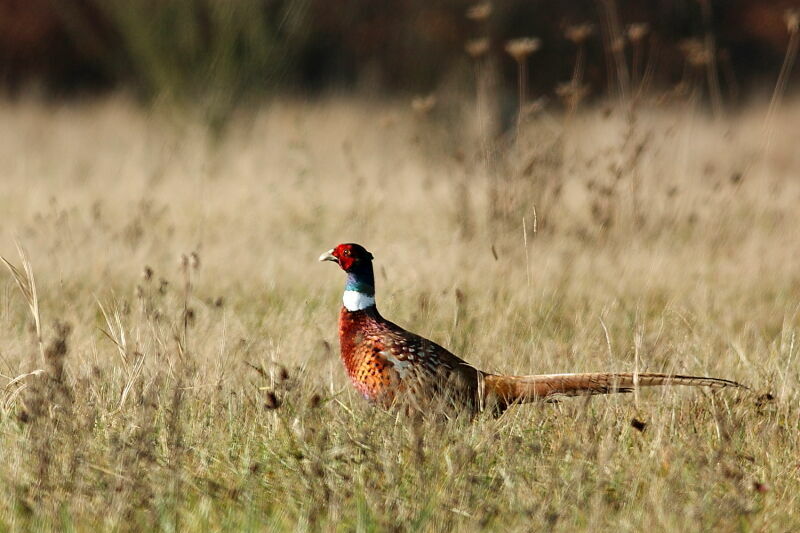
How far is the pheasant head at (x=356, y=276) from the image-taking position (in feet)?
12.0

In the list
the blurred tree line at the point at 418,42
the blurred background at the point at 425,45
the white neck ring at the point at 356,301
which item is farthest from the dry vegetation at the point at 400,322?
the blurred tree line at the point at 418,42

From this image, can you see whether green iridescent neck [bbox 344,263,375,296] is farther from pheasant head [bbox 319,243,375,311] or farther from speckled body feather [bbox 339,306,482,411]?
speckled body feather [bbox 339,306,482,411]

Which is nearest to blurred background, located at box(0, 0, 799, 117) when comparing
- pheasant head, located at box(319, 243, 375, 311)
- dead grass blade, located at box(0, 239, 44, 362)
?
pheasant head, located at box(319, 243, 375, 311)

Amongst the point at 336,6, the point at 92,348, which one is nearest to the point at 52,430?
the point at 92,348

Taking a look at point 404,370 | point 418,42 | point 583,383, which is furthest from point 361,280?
point 418,42

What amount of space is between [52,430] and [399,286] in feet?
7.98

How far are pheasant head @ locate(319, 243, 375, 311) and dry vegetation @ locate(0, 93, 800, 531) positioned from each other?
0.92ft

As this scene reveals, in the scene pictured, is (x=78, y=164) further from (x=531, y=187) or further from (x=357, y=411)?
(x=357, y=411)

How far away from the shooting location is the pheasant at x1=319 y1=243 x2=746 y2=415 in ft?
10.9

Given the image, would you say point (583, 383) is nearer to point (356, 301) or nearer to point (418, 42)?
point (356, 301)

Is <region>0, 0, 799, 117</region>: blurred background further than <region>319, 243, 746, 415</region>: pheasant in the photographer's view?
Yes

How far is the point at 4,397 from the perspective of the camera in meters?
3.38

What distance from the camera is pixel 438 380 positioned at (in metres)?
3.39

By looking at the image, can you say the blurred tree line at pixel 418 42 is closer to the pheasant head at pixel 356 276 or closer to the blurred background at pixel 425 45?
the blurred background at pixel 425 45
